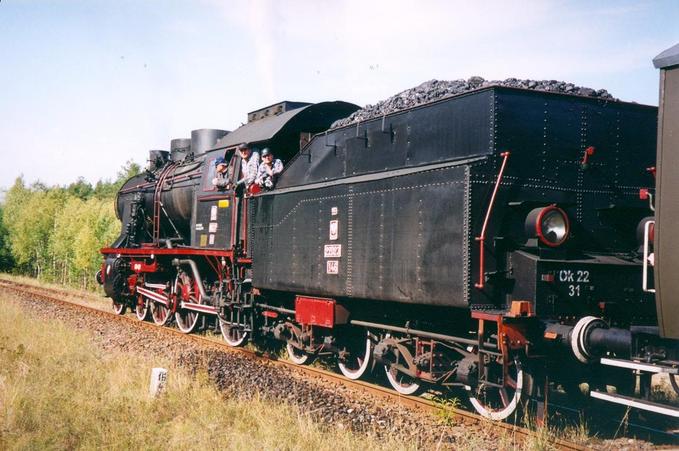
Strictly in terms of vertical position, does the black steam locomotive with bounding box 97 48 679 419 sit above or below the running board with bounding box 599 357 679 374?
above

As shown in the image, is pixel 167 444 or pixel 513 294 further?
pixel 513 294

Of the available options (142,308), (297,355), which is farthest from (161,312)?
(297,355)

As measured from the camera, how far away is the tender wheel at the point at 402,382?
7.02 metres

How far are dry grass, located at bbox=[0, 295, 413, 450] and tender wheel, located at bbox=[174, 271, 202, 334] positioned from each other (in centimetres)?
348

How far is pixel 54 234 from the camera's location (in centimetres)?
3828

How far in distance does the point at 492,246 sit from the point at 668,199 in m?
1.80

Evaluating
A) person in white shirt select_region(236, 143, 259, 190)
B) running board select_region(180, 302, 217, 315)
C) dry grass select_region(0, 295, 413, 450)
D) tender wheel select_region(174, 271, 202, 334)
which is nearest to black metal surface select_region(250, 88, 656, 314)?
dry grass select_region(0, 295, 413, 450)

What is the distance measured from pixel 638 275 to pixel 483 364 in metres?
1.74

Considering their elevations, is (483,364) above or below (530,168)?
below

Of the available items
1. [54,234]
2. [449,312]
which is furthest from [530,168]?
[54,234]

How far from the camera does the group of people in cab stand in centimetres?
948

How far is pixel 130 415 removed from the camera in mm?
5898

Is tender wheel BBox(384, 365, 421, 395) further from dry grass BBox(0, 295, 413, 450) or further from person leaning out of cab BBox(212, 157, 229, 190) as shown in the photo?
person leaning out of cab BBox(212, 157, 229, 190)

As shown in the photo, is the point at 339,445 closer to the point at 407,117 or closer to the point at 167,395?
the point at 167,395
